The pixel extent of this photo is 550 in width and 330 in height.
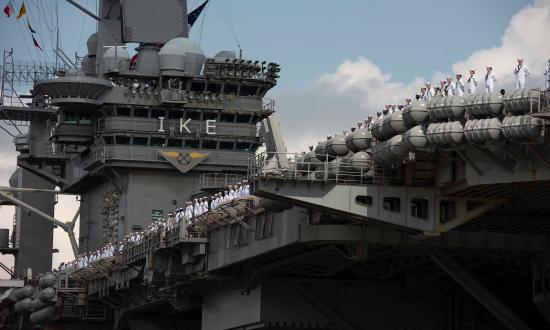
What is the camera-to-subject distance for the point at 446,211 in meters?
41.7

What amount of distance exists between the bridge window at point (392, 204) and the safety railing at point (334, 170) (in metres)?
0.57

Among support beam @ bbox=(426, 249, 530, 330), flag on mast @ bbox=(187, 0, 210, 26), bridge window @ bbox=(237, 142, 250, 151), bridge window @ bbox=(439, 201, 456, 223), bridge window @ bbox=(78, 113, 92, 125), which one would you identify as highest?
flag on mast @ bbox=(187, 0, 210, 26)

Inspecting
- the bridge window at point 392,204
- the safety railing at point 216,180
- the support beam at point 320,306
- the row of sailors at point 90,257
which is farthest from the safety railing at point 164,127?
the bridge window at point 392,204

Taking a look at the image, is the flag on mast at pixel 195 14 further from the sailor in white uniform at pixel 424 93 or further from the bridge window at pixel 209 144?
the sailor in white uniform at pixel 424 93

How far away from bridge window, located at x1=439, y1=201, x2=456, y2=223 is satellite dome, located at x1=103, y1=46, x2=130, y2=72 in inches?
1397

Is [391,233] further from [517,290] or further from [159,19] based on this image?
[159,19]

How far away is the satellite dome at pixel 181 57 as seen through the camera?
238 feet

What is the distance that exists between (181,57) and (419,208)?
32.7 metres

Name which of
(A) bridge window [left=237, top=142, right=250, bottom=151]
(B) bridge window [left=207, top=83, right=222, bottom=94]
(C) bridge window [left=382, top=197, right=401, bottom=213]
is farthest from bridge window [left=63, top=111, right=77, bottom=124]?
(C) bridge window [left=382, top=197, right=401, bottom=213]

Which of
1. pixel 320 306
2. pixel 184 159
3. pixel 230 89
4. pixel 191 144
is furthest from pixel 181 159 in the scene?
pixel 320 306

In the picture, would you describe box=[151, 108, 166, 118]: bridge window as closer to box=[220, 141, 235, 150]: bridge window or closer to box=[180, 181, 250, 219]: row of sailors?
box=[220, 141, 235, 150]: bridge window

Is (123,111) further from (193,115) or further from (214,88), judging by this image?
(214,88)

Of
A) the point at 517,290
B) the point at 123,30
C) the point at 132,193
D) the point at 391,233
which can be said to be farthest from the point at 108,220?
the point at 391,233

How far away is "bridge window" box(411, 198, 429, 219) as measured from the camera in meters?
41.6
